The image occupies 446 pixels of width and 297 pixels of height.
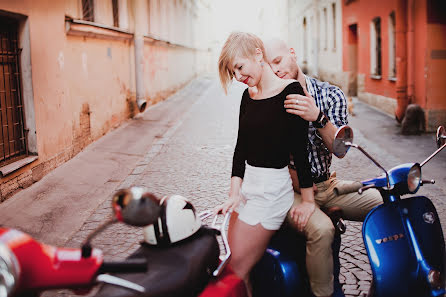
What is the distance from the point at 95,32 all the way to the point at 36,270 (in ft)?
31.9

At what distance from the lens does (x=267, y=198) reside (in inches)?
112

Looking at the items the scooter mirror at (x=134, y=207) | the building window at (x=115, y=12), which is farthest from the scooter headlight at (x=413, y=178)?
the building window at (x=115, y=12)

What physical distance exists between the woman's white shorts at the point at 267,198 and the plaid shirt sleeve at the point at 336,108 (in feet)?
1.77

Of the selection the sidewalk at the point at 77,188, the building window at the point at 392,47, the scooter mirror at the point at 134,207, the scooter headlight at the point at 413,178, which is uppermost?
the building window at the point at 392,47

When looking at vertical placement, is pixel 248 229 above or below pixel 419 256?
above

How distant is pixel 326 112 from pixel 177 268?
1.45 m

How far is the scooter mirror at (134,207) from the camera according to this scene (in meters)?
1.84

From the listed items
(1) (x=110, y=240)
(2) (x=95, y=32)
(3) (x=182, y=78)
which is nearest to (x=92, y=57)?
(2) (x=95, y=32)

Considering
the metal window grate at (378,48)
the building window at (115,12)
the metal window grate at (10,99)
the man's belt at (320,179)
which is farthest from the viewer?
the metal window grate at (378,48)

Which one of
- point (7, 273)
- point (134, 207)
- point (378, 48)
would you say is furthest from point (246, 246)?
point (378, 48)

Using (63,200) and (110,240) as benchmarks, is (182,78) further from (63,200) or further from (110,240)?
(110,240)

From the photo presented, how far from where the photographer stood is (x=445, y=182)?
7.28m

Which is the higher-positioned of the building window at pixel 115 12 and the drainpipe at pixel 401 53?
the building window at pixel 115 12

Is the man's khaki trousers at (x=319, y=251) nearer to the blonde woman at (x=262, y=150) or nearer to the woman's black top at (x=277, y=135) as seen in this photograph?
the blonde woman at (x=262, y=150)
